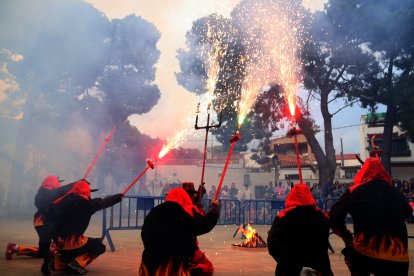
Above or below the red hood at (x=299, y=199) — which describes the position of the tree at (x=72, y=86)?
above

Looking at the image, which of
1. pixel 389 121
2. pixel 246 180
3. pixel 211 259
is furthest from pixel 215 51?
pixel 246 180

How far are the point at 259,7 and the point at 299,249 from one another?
1635 cm

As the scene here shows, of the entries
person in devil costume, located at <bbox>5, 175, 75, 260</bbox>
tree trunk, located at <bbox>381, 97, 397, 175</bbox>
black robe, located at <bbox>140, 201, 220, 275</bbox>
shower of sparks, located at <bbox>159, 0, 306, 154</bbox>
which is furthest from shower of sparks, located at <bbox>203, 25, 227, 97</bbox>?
black robe, located at <bbox>140, 201, 220, 275</bbox>

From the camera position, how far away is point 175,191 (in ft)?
12.9

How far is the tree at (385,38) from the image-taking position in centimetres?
1677

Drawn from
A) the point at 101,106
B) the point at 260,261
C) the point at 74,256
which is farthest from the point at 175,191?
the point at 101,106

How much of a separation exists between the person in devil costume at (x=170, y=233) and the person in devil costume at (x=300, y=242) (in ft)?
2.57

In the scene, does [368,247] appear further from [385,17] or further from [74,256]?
[385,17]

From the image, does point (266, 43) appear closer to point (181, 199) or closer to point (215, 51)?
point (215, 51)

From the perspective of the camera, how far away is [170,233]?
376 cm

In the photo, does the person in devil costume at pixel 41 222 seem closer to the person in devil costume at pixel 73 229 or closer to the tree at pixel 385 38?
the person in devil costume at pixel 73 229

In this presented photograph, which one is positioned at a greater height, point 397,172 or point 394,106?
point 394,106

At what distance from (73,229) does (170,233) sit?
2296 mm

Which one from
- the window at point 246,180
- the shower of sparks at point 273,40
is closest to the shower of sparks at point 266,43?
the shower of sparks at point 273,40
